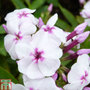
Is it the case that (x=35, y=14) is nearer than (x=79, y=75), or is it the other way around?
(x=79, y=75)

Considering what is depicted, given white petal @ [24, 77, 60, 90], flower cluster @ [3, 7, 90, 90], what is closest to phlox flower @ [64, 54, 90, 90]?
flower cluster @ [3, 7, 90, 90]

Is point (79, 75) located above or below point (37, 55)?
below

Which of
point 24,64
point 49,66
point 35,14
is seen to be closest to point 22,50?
point 24,64

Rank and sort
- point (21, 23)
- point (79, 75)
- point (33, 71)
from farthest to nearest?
point (21, 23), point (79, 75), point (33, 71)

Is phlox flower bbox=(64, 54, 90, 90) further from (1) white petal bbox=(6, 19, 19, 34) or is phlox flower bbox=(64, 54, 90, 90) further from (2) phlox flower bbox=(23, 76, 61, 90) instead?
(1) white petal bbox=(6, 19, 19, 34)

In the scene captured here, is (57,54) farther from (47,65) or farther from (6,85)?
(6,85)

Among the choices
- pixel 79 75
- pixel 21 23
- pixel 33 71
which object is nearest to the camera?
pixel 33 71

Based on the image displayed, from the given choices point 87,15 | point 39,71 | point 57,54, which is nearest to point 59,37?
point 57,54

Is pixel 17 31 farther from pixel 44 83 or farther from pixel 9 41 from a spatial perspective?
pixel 44 83
